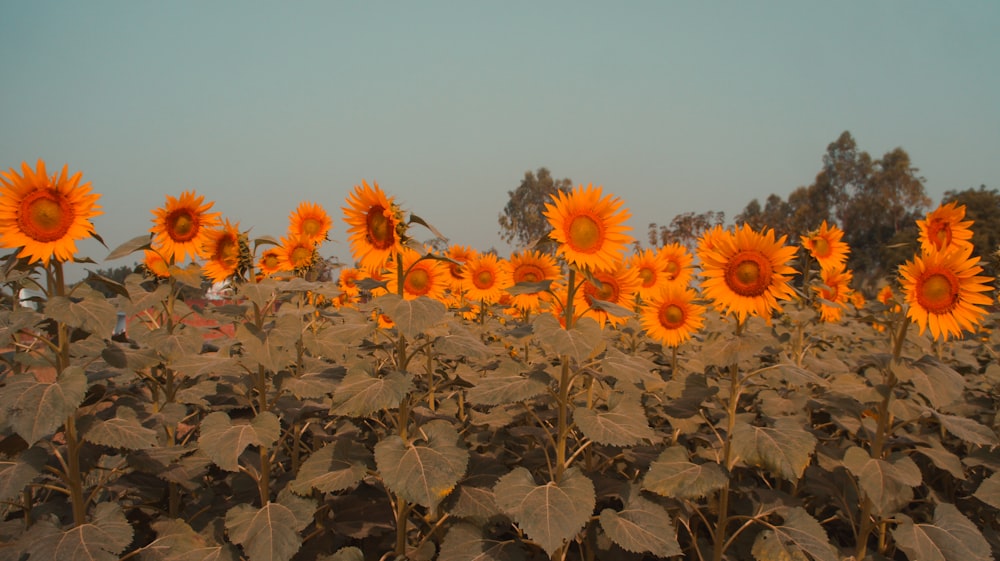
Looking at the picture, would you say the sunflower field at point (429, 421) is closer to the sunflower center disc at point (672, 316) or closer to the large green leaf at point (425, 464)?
the large green leaf at point (425, 464)

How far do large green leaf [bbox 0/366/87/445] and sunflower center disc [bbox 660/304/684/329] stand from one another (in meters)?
3.61

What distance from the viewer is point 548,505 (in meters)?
2.25

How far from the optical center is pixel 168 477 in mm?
2645

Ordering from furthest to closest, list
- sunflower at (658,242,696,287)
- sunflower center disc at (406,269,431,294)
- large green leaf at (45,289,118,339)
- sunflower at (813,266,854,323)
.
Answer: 1. sunflower at (813,266,854,323)
2. sunflower at (658,242,696,287)
3. sunflower center disc at (406,269,431,294)
4. large green leaf at (45,289,118,339)

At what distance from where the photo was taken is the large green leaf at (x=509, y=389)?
2350 millimetres

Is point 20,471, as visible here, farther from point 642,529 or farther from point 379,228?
point 642,529

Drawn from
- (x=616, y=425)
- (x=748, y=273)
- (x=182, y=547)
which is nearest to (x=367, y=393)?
(x=616, y=425)

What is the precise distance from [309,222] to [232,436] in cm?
272

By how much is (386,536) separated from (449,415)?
2.32ft

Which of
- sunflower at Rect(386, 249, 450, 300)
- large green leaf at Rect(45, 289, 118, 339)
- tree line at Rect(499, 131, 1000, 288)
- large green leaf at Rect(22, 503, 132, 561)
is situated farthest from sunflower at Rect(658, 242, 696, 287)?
tree line at Rect(499, 131, 1000, 288)

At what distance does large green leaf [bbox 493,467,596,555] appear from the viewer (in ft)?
6.98

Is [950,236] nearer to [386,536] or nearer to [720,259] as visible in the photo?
[720,259]

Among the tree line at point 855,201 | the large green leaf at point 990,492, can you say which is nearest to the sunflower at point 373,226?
the large green leaf at point 990,492

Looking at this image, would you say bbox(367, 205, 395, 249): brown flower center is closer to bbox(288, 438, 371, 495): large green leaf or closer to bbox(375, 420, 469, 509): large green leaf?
bbox(375, 420, 469, 509): large green leaf
